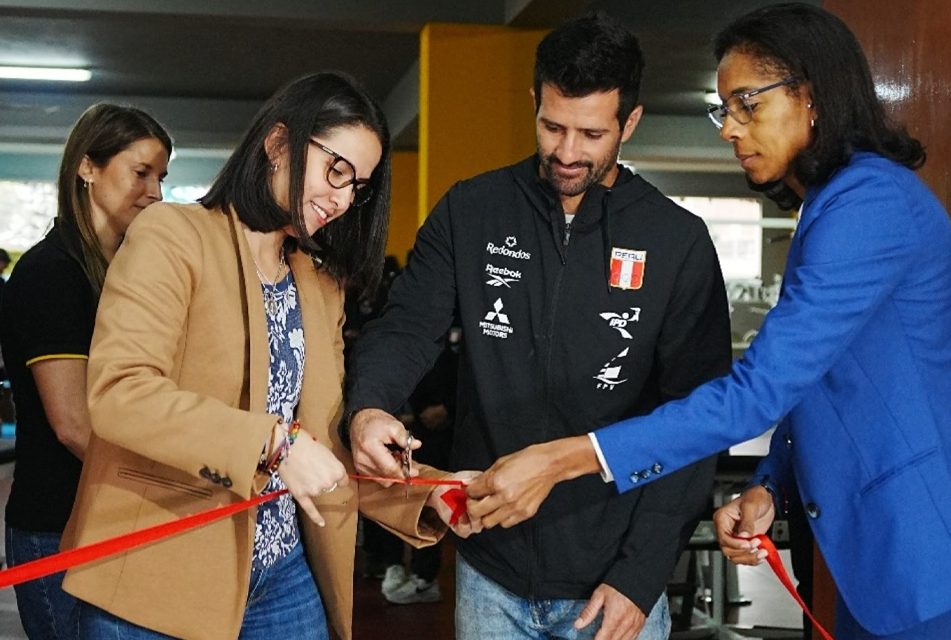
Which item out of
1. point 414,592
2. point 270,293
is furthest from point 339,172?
point 414,592

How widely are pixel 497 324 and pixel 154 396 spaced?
2.47 ft

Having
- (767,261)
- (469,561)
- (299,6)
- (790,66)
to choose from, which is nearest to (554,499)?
(469,561)

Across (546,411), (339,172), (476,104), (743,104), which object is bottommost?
(546,411)

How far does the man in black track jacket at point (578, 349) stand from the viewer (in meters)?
2.29

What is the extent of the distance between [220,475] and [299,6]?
7622 millimetres

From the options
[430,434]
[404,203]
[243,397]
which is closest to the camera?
[243,397]

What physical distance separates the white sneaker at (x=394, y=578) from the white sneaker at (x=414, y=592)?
18 millimetres

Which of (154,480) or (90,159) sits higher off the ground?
(90,159)

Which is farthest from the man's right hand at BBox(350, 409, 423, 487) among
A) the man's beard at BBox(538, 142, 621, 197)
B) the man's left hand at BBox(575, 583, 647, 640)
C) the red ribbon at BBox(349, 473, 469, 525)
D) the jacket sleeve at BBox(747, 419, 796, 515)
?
the jacket sleeve at BBox(747, 419, 796, 515)

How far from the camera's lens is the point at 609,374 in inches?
90.3

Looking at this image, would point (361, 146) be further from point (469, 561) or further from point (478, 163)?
point (478, 163)

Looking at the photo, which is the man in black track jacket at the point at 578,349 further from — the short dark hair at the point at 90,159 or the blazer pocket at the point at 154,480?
the short dark hair at the point at 90,159

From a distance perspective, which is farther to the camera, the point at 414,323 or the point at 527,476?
the point at 414,323

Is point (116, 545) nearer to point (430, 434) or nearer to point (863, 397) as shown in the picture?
point (863, 397)
